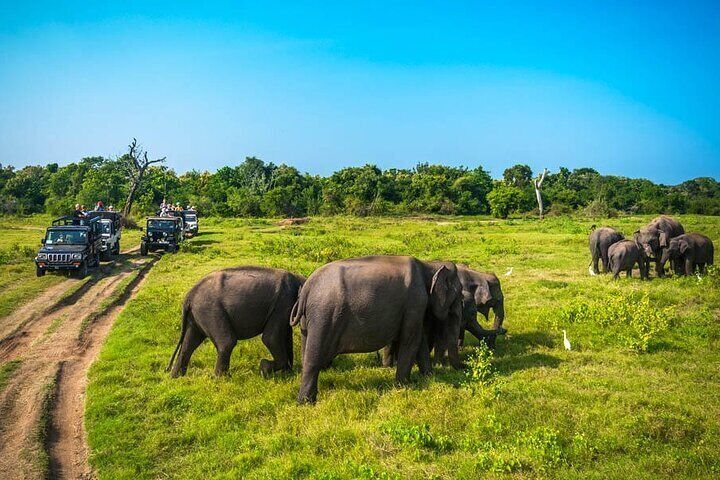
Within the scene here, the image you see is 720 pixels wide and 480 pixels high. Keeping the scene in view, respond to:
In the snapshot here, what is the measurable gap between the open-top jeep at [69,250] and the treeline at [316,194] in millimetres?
34940

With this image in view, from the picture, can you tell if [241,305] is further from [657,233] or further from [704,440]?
[657,233]

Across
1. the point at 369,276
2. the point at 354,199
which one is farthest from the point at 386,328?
the point at 354,199

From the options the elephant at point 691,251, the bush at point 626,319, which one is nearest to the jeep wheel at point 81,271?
the bush at point 626,319

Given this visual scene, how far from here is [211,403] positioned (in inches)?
361

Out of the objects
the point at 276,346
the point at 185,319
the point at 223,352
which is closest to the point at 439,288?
the point at 276,346

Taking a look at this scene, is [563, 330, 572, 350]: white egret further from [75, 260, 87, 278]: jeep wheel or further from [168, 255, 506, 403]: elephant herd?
[75, 260, 87, 278]: jeep wheel

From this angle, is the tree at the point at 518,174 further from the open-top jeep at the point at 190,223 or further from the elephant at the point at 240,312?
the elephant at the point at 240,312

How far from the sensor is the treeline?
66312 mm

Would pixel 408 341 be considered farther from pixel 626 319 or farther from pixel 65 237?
pixel 65 237

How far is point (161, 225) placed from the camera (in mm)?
31781

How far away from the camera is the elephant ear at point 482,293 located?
12602 millimetres

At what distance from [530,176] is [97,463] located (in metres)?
102

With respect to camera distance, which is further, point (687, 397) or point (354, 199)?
point (354, 199)

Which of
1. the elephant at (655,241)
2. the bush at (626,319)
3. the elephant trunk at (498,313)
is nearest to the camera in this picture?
the bush at (626,319)
